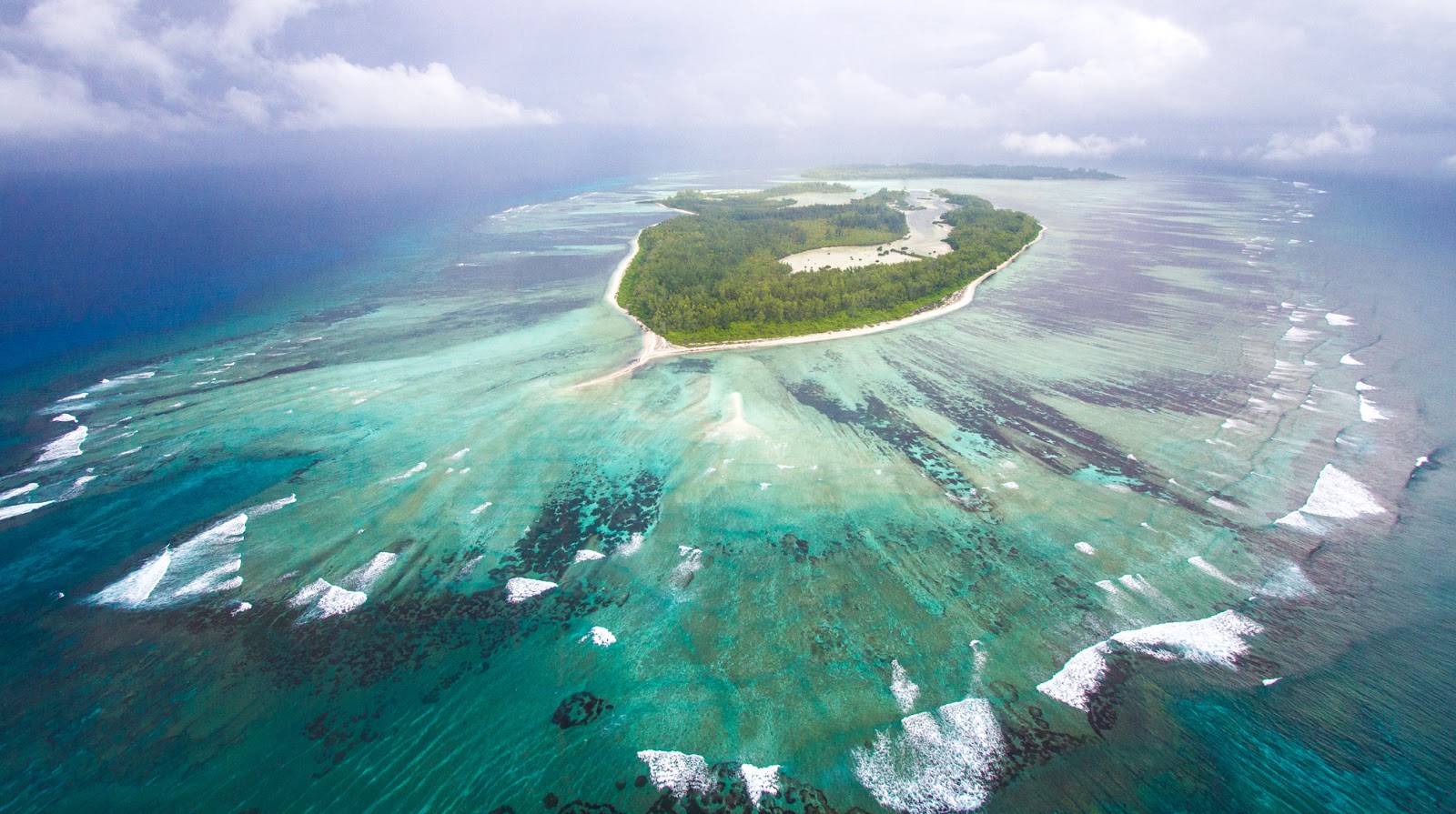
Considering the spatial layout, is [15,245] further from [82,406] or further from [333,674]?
[333,674]

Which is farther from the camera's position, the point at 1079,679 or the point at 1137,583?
the point at 1137,583

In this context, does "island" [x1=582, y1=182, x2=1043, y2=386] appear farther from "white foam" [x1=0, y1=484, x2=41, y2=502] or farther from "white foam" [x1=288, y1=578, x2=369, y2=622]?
"white foam" [x1=0, y1=484, x2=41, y2=502]

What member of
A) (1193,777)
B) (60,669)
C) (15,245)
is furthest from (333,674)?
(15,245)

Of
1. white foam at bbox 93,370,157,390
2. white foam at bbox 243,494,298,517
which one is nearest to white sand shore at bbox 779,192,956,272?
white foam at bbox 243,494,298,517

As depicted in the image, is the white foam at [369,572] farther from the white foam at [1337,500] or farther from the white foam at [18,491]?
the white foam at [1337,500]

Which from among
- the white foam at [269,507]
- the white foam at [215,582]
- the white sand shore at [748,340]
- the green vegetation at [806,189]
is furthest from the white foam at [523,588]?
the green vegetation at [806,189]

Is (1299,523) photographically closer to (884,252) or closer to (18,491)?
(884,252)

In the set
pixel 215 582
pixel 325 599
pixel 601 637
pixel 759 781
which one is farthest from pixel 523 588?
pixel 215 582
